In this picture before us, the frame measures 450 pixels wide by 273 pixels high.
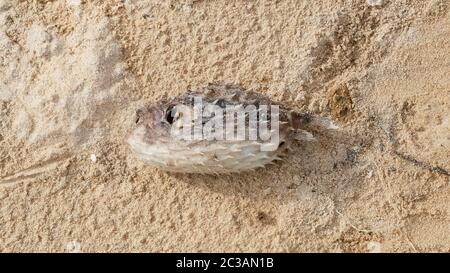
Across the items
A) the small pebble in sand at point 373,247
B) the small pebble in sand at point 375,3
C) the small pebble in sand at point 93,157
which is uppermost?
the small pebble in sand at point 375,3

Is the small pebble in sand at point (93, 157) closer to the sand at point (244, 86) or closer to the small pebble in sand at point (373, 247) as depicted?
the sand at point (244, 86)

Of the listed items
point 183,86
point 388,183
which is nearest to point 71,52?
point 183,86

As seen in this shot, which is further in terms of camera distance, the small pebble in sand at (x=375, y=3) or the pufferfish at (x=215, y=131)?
the small pebble in sand at (x=375, y=3)

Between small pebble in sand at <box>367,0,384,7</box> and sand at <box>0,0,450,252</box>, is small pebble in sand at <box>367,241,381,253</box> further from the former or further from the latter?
small pebble in sand at <box>367,0,384,7</box>

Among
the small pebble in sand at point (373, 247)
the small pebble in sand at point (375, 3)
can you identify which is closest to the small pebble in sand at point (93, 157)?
the small pebble in sand at point (373, 247)

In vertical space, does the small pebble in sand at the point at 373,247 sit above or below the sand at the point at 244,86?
below

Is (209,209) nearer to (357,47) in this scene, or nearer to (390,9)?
(357,47)
